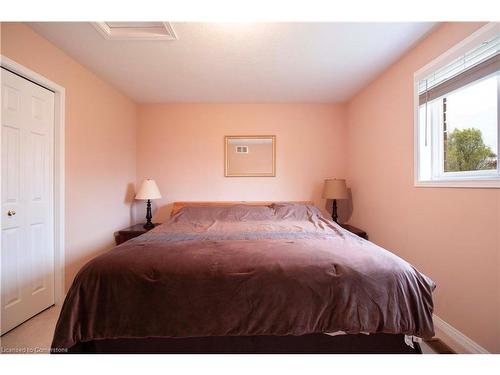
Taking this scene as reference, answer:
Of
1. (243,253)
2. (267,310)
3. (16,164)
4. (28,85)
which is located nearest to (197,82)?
(28,85)

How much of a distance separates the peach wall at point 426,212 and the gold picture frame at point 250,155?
1212mm

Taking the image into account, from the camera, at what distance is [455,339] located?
1.45 meters

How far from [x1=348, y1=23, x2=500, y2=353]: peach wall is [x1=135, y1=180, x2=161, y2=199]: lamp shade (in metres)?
2.78

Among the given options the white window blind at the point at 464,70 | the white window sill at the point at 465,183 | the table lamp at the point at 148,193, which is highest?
the white window blind at the point at 464,70

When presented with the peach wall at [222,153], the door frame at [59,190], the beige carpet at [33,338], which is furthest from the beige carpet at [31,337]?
the peach wall at [222,153]

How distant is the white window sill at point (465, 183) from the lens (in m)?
1.23

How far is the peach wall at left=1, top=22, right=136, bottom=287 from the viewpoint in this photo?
1692 millimetres

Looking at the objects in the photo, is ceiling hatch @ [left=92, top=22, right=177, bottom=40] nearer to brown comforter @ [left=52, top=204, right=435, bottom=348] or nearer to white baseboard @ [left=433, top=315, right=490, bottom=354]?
brown comforter @ [left=52, top=204, right=435, bottom=348]

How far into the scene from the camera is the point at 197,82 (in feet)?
8.03

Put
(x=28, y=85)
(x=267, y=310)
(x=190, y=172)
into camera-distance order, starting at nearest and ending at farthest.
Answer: (x=267, y=310), (x=28, y=85), (x=190, y=172)

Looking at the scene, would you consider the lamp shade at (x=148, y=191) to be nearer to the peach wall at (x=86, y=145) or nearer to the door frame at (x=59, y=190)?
the peach wall at (x=86, y=145)

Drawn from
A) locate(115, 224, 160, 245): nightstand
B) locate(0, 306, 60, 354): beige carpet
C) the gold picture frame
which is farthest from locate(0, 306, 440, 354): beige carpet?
the gold picture frame
